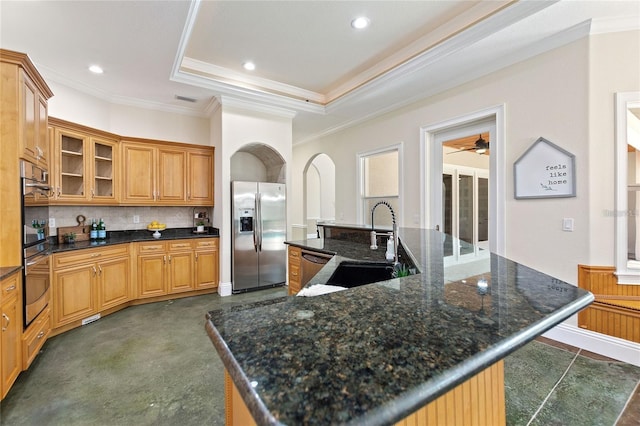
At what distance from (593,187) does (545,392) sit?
68.6 inches

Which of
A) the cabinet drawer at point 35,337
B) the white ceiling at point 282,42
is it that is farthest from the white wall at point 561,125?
the cabinet drawer at point 35,337

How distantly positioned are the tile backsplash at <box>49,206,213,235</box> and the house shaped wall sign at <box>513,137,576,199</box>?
4247 millimetres

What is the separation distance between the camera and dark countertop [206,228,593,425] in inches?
16.2

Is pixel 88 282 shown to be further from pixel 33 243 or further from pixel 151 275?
pixel 33 243

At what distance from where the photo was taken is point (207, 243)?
167 inches

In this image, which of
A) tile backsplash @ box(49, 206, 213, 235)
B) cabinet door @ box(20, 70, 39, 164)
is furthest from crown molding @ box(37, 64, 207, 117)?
tile backsplash @ box(49, 206, 213, 235)

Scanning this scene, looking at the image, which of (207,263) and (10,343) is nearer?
(10,343)

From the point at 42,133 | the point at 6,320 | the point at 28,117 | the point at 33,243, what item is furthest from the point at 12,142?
the point at 6,320

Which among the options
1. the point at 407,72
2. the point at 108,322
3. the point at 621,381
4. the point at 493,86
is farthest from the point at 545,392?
the point at 108,322

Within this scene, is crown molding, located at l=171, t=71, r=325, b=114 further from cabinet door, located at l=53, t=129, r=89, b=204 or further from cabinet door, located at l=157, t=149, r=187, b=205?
cabinet door, located at l=53, t=129, r=89, b=204

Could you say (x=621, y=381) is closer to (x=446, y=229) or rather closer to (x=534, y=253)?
(x=534, y=253)

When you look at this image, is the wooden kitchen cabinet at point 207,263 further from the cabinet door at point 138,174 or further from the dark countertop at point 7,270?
the dark countertop at point 7,270

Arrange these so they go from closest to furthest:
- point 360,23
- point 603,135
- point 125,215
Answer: point 603,135, point 360,23, point 125,215

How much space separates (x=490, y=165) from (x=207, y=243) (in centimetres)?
384
